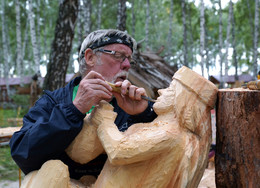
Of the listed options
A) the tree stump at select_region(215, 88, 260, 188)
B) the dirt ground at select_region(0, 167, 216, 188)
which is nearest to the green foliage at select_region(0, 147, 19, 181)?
the dirt ground at select_region(0, 167, 216, 188)

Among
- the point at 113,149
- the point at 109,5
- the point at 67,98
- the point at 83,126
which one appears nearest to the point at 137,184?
the point at 113,149

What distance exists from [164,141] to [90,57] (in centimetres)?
93

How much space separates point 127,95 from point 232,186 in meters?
0.89

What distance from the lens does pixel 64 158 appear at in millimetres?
1676

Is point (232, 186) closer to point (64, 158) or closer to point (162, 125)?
point (162, 125)

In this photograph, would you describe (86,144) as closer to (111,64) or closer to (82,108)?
(82,108)

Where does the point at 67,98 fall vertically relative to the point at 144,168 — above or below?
above

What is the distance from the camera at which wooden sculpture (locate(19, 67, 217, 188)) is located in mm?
1297

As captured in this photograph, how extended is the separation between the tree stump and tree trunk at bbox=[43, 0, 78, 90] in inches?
146

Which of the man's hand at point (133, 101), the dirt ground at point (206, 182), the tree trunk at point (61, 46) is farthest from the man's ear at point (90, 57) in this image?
the tree trunk at point (61, 46)

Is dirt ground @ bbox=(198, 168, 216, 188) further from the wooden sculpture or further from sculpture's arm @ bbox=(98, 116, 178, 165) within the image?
sculpture's arm @ bbox=(98, 116, 178, 165)

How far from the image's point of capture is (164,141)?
4.27ft

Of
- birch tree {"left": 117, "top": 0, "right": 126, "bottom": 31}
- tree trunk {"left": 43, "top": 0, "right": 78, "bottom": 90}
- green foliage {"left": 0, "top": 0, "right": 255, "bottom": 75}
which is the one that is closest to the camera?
tree trunk {"left": 43, "top": 0, "right": 78, "bottom": 90}

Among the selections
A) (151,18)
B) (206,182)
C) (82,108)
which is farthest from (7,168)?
(151,18)
